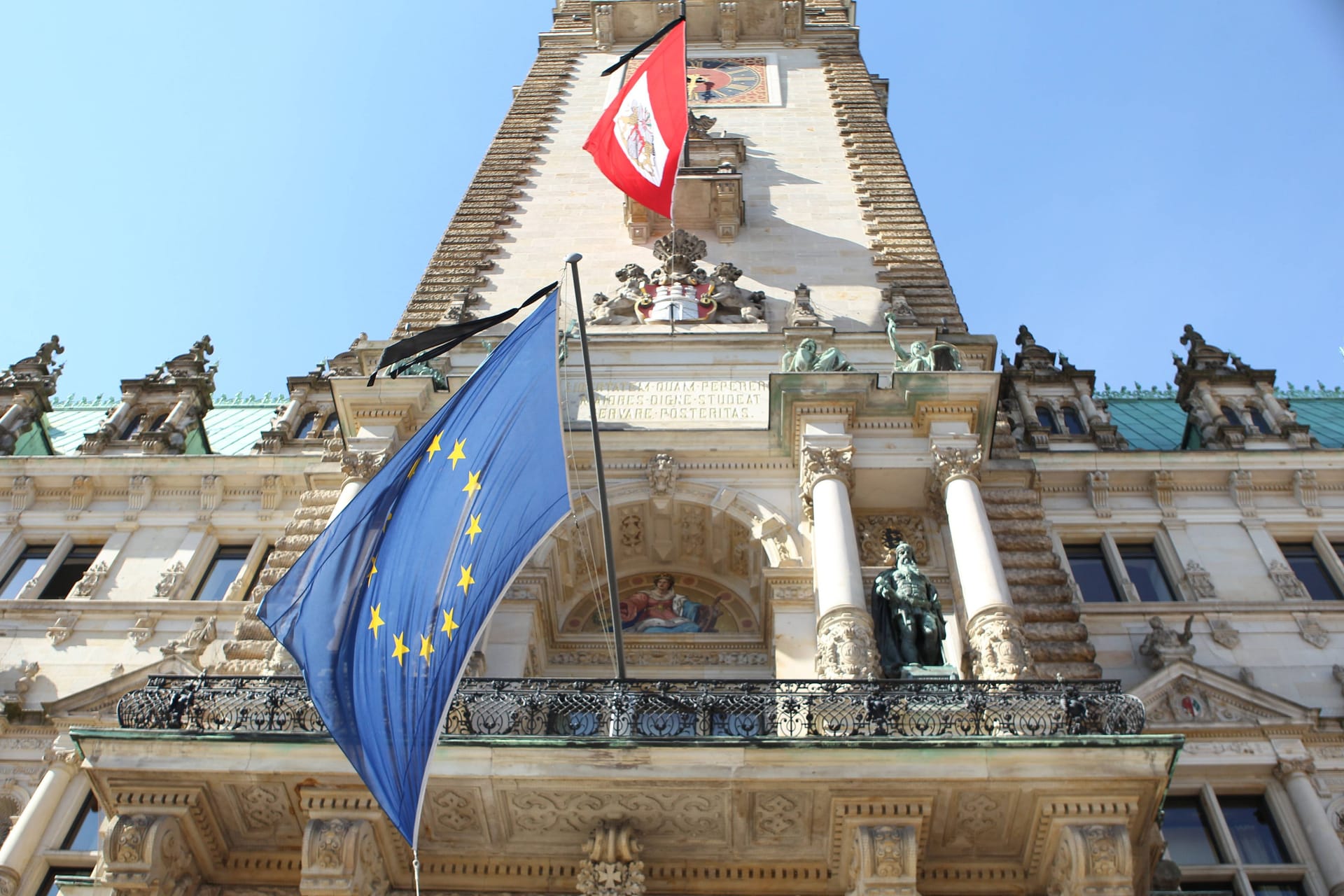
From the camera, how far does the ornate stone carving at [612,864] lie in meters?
12.6

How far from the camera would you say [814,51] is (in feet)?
129

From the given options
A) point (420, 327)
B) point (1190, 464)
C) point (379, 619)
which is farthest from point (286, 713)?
point (1190, 464)

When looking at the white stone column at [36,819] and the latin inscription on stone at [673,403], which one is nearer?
the white stone column at [36,819]

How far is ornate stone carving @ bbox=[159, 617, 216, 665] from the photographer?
1909cm

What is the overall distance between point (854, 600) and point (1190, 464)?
8910 millimetres

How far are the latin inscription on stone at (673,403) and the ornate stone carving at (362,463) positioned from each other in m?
3.14

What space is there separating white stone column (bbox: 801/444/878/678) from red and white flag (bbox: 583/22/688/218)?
698cm

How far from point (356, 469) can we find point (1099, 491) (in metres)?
11.9

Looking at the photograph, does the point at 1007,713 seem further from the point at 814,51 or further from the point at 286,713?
the point at 814,51

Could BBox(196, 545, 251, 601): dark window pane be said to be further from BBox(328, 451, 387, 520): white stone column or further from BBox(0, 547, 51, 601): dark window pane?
BBox(0, 547, 51, 601): dark window pane

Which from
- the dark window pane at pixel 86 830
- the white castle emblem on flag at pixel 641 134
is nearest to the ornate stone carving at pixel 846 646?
the dark window pane at pixel 86 830

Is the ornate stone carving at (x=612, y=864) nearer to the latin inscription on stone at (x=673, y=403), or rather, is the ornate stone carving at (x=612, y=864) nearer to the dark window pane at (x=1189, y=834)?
the dark window pane at (x=1189, y=834)

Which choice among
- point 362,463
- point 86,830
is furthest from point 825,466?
point 86,830

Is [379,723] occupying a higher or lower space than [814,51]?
lower
